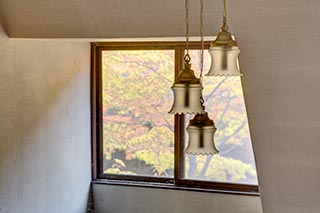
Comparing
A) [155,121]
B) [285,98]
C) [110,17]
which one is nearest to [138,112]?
[155,121]

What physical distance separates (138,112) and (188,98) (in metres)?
2.42

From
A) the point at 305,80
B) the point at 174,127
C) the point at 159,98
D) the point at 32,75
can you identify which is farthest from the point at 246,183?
the point at 32,75

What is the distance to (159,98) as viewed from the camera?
14.3ft

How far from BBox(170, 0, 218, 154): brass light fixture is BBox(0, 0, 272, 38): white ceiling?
55cm

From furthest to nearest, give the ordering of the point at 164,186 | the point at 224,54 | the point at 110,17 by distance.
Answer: the point at 164,186, the point at 110,17, the point at 224,54

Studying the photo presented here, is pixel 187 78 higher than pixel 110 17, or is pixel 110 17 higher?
pixel 110 17

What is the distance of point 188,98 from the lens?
2.05 metres

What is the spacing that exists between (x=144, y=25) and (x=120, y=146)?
6.53ft

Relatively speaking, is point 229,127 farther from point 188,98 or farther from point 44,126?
point 188,98

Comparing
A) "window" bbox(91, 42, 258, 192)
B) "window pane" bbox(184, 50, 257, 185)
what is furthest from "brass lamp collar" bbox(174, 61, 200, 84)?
"window pane" bbox(184, 50, 257, 185)

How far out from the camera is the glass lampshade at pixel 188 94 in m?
2.04

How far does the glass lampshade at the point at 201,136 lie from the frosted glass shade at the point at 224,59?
0.25 metres

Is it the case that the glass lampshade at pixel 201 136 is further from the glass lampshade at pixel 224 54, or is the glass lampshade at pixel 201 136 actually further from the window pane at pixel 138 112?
the window pane at pixel 138 112

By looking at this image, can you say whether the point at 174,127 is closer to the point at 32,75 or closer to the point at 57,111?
the point at 57,111
